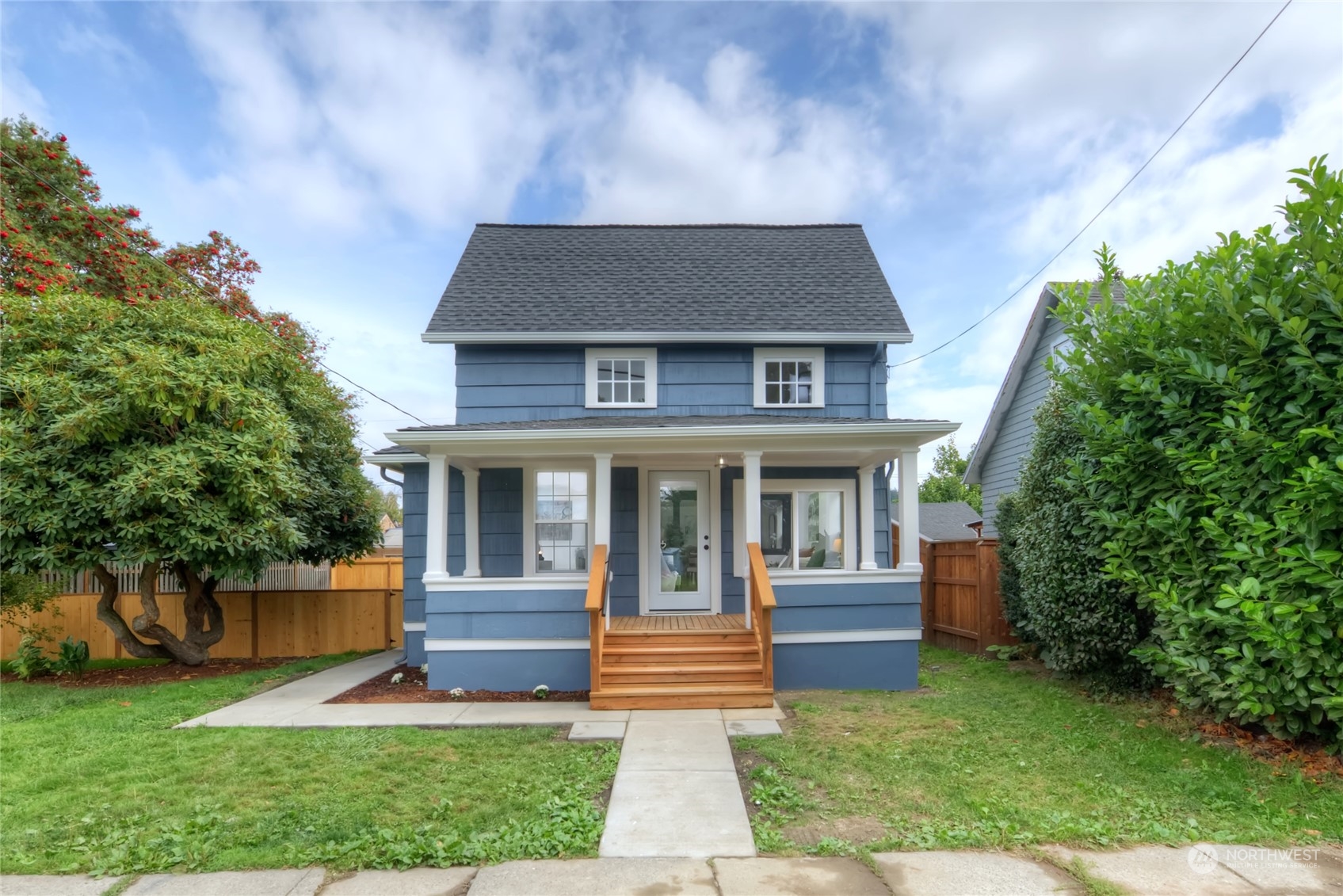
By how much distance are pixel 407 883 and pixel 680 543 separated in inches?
231

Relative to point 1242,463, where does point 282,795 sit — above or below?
below

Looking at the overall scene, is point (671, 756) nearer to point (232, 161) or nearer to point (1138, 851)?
point (1138, 851)

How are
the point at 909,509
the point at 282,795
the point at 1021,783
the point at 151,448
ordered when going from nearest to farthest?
the point at 282,795, the point at 1021,783, the point at 151,448, the point at 909,509

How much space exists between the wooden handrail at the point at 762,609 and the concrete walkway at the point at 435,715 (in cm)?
42

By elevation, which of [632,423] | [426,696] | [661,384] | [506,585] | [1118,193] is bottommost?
[426,696]

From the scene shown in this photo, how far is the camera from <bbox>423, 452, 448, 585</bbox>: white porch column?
724 cm

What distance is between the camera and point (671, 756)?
4.77 meters

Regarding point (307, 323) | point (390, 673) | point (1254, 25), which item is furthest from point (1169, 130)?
point (307, 323)

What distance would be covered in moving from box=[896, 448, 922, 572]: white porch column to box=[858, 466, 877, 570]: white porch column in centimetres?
60

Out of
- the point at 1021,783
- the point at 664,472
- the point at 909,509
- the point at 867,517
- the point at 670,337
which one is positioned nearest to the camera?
the point at 1021,783

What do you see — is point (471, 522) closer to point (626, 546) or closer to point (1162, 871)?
point (626, 546)

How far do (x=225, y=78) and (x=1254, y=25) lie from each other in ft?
43.0

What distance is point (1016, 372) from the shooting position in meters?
13.2
